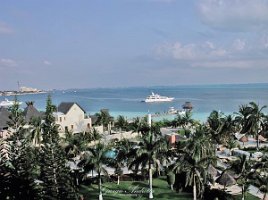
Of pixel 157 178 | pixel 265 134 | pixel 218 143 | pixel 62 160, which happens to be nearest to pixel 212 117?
pixel 218 143

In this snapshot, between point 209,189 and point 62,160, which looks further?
point 209,189

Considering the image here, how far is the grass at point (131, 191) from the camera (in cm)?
3209

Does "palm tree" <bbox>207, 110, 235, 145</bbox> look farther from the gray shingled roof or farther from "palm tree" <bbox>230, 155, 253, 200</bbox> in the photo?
the gray shingled roof

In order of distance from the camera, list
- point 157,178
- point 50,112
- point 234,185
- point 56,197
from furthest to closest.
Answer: point 157,178
point 234,185
point 50,112
point 56,197

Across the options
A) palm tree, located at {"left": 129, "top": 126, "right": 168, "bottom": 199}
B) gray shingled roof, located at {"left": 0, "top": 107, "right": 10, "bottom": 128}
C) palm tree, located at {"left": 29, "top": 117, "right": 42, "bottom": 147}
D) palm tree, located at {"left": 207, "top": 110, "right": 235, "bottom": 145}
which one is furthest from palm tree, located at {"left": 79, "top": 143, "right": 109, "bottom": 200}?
gray shingled roof, located at {"left": 0, "top": 107, "right": 10, "bottom": 128}

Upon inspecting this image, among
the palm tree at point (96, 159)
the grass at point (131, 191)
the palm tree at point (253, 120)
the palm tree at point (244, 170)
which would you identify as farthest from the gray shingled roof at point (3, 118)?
the palm tree at point (244, 170)

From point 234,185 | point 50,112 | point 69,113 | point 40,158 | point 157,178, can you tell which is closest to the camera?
point 40,158

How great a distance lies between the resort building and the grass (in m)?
25.7

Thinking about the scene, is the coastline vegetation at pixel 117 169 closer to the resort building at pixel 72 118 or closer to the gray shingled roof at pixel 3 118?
the gray shingled roof at pixel 3 118

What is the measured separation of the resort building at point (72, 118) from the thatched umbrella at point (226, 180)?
30504 mm

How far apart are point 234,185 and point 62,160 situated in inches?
624

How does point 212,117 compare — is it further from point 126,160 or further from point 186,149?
point 186,149

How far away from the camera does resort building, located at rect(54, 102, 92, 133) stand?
6025cm

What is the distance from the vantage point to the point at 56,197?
25.9 meters
